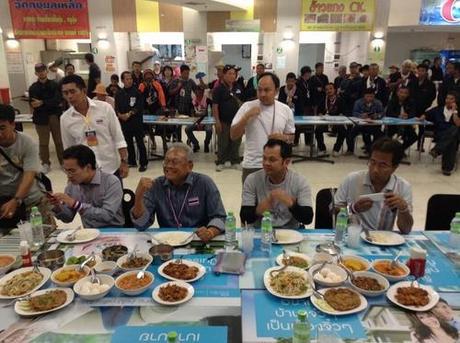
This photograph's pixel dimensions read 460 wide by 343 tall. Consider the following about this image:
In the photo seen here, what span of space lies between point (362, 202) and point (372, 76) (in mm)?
6500

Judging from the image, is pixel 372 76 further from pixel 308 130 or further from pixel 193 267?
pixel 193 267

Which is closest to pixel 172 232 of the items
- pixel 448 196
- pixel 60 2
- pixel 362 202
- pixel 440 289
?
pixel 362 202

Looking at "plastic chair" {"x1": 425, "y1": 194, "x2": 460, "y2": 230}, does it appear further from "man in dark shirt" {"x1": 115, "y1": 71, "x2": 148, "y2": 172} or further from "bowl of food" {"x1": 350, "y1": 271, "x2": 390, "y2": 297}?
"man in dark shirt" {"x1": 115, "y1": 71, "x2": 148, "y2": 172}


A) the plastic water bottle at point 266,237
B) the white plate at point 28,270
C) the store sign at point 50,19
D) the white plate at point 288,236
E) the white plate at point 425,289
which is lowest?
the white plate at point 28,270

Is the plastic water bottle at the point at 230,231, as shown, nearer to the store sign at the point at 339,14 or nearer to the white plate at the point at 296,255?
the white plate at the point at 296,255

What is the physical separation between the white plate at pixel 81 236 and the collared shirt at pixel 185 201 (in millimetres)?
365

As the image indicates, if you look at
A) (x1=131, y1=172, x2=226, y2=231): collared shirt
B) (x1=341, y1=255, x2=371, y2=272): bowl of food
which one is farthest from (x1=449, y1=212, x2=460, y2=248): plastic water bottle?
(x1=131, y1=172, x2=226, y2=231): collared shirt

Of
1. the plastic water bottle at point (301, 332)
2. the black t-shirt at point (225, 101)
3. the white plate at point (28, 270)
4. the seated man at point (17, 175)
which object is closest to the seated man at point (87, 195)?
the seated man at point (17, 175)

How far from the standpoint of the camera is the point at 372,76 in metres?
8.10

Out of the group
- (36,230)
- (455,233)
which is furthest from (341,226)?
(36,230)

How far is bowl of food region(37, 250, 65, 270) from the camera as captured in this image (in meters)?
2.01

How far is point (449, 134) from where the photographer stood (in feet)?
20.1

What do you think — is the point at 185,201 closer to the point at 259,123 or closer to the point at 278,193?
the point at 278,193

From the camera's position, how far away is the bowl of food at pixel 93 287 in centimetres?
170
